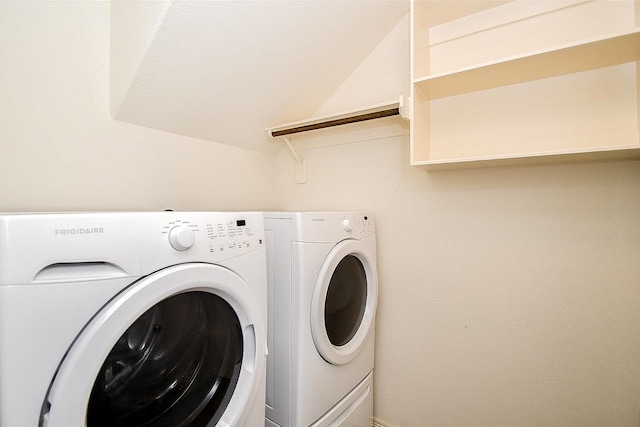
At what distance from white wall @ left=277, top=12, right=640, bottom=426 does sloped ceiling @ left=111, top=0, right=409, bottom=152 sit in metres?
0.24

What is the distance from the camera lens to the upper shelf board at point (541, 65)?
42.0 inches

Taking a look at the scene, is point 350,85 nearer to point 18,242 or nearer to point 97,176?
point 97,176

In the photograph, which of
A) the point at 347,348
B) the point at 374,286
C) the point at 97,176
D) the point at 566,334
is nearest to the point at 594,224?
the point at 566,334

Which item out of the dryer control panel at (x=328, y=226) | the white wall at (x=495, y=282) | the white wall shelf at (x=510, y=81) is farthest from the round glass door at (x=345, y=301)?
the white wall shelf at (x=510, y=81)

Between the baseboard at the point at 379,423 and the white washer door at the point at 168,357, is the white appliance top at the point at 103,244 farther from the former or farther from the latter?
the baseboard at the point at 379,423

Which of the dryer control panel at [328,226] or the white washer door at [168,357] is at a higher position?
the dryer control panel at [328,226]

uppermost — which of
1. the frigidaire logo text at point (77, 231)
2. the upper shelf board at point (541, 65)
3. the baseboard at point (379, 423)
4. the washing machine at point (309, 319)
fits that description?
the upper shelf board at point (541, 65)

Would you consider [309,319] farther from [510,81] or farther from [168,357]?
[510,81]

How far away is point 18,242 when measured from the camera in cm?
56

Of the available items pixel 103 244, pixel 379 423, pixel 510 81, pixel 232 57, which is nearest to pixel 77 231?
pixel 103 244

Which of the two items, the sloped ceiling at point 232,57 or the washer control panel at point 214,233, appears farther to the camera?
the sloped ceiling at point 232,57

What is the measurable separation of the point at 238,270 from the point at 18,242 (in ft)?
1.57

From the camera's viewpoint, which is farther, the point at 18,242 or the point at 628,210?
the point at 628,210

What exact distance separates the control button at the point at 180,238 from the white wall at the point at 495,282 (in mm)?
1193
